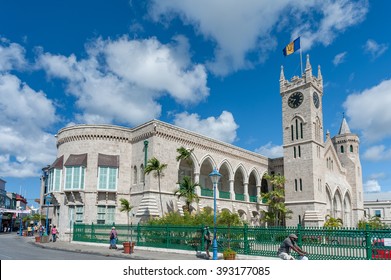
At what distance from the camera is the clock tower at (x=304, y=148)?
1382 inches

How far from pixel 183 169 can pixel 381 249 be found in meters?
21.2

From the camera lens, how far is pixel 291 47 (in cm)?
3603

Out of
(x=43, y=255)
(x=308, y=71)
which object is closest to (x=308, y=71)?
(x=308, y=71)

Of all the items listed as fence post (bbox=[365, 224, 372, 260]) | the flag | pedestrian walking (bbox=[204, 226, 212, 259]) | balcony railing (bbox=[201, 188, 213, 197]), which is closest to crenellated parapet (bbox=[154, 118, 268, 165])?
balcony railing (bbox=[201, 188, 213, 197])

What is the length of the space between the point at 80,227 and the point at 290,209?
21725mm

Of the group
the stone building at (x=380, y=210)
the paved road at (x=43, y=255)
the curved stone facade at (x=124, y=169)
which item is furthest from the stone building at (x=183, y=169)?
the stone building at (x=380, y=210)

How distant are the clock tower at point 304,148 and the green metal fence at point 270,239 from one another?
67.9 ft

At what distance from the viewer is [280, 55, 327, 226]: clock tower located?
115 feet

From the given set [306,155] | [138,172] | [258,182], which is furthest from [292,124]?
[138,172]

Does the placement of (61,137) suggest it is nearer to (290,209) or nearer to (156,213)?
(156,213)

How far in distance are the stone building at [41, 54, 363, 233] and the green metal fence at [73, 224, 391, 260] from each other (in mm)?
5899

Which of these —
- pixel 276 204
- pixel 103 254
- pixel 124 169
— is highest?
pixel 124 169

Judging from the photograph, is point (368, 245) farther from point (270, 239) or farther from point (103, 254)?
point (103, 254)

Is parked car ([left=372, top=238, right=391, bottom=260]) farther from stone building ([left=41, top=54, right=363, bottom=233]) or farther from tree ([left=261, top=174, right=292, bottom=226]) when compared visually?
tree ([left=261, top=174, right=292, bottom=226])
